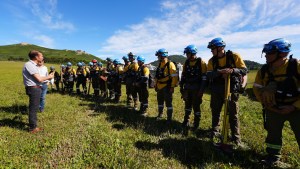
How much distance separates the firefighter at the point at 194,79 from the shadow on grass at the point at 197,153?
168 cm

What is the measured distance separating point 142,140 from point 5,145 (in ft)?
12.2

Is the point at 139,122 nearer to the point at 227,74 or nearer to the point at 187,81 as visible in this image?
the point at 187,81

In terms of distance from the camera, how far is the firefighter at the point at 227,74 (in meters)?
6.43

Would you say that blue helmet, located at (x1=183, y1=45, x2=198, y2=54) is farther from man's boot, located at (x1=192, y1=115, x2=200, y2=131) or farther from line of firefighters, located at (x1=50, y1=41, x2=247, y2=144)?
man's boot, located at (x1=192, y1=115, x2=200, y2=131)

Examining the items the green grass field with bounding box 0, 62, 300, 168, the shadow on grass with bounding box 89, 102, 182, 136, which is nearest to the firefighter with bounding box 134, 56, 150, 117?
the shadow on grass with bounding box 89, 102, 182, 136

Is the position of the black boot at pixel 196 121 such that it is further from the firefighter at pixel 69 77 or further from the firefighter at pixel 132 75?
the firefighter at pixel 69 77

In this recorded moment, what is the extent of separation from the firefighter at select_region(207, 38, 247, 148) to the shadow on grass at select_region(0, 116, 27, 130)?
6.55 m

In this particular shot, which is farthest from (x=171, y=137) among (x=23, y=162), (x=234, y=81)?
(x=23, y=162)

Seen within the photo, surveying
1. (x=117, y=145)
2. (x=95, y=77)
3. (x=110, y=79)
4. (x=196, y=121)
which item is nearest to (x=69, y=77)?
(x=95, y=77)

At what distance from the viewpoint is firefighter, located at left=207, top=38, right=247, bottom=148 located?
6430mm

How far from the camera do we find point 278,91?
491 centimetres

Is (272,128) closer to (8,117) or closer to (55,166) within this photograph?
(55,166)

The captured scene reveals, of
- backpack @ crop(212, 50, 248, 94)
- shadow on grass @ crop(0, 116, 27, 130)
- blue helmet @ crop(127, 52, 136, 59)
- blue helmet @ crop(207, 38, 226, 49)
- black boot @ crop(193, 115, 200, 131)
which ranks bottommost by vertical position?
shadow on grass @ crop(0, 116, 27, 130)

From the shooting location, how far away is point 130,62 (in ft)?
43.6
